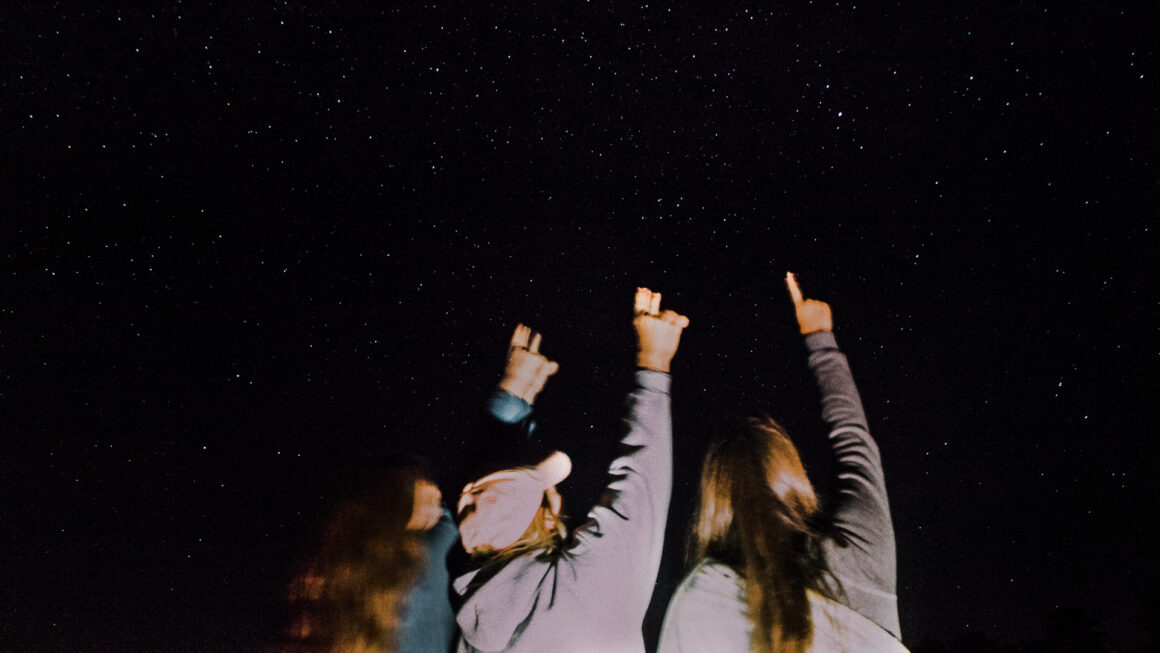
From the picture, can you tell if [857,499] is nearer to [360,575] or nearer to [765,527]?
[765,527]

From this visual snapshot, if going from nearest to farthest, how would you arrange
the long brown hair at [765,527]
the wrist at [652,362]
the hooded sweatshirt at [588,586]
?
the long brown hair at [765,527], the hooded sweatshirt at [588,586], the wrist at [652,362]

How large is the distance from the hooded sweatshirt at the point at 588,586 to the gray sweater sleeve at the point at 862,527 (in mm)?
498

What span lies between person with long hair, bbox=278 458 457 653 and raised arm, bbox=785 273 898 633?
1289 mm

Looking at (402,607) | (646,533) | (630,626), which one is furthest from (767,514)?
(402,607)

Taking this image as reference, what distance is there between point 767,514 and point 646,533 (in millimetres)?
349

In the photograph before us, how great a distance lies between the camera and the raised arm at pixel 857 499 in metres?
1.53

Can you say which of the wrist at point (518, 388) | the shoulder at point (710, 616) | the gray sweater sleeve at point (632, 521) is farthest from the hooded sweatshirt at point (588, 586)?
the wrist at point (518, 388)

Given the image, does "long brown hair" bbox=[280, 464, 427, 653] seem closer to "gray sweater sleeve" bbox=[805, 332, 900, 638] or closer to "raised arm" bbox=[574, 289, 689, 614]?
"raised arm" bbox=[574, 289, 689, 614]

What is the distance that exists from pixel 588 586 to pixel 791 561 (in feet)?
1.84

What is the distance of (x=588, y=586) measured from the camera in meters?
1.60

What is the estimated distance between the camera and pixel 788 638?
1450 millimetres

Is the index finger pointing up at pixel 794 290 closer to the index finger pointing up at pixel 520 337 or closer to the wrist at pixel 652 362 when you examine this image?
the wrist at pixel 652 362

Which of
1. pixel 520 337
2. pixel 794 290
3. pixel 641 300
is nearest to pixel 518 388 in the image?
pixel 520 337

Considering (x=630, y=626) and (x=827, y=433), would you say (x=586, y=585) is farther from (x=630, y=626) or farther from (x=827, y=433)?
(x=827, y=433)
